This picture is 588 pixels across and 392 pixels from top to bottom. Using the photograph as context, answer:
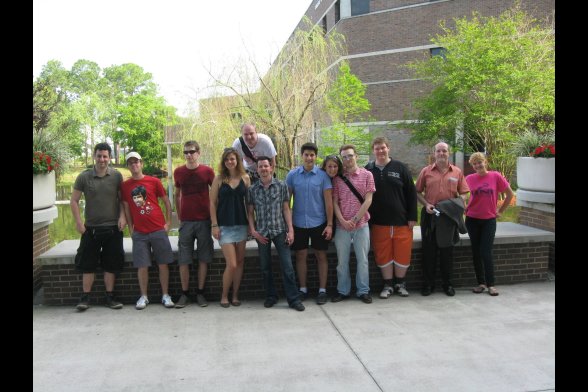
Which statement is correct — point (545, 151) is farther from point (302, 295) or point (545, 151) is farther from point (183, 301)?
point (183, 301)

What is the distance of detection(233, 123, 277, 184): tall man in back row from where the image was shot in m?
5.78

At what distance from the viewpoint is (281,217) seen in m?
5.45

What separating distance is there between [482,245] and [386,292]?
4.21 ft

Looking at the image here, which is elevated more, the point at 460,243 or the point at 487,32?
the point at 487,32

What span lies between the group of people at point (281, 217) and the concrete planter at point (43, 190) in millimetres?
880

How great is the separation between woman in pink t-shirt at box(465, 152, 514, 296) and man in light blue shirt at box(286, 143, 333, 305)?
175cm

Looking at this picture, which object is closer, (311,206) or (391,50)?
(311,206)

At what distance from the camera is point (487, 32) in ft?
68.6

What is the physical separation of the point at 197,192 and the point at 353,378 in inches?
110

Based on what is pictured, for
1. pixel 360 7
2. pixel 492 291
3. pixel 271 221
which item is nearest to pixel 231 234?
pixel 271 221

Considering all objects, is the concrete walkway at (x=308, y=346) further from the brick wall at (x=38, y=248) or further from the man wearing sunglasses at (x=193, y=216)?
the brick wall at (x=38, y=248)

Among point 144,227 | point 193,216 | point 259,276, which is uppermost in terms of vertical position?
point 193,216
